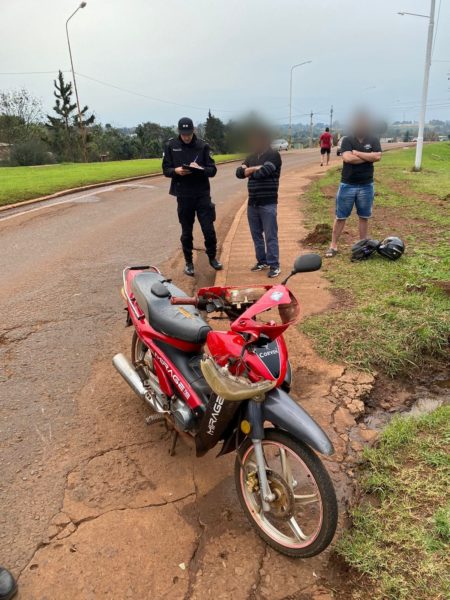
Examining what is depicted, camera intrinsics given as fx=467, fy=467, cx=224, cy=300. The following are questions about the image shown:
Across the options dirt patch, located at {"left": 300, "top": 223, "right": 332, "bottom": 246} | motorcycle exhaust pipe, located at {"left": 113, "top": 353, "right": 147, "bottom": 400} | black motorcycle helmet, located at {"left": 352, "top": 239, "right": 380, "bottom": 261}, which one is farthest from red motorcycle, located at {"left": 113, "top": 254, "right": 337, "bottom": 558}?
dirt patch, located at {"left": 300, "top": 223, "right": 332, "bottom": 246}

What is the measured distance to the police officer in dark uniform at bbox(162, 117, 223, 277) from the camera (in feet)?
19.7

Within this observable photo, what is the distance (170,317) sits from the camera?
3135mm

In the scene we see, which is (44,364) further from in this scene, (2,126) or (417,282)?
(2,126)

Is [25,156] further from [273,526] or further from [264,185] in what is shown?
[273,526]

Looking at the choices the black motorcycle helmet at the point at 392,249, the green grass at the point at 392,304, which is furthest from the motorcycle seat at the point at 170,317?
the black motorcycle helmet at the point at 392,249

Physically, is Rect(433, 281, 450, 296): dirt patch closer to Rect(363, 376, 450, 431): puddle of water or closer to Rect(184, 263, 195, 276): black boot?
Rect(363, 376, 450, 431): puddle of water

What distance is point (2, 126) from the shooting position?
134 feet

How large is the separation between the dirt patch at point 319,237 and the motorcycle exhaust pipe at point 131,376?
4.83 meters

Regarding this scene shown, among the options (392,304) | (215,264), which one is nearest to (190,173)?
(215,264)

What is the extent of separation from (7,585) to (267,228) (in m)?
4.75

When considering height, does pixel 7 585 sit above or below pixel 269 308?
below

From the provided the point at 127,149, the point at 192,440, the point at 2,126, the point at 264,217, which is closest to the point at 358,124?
the point at 264,217

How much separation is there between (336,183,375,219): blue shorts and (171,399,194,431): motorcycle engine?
4476 millimetres

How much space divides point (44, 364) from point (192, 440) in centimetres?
206
